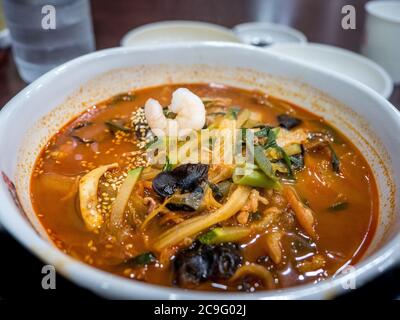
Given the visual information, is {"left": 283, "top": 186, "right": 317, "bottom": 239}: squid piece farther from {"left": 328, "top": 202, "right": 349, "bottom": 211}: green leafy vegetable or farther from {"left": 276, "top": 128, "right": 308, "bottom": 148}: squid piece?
{"left": 276, "top": 128, "right": 308, "bottom": 148}: squid piece

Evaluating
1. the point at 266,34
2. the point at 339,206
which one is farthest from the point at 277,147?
the point at 266,34

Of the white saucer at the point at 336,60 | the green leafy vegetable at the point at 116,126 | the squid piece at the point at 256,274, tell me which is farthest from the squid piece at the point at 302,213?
the white saucer at the point at 336,60

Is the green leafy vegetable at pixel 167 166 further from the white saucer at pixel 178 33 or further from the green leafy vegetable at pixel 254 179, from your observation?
the white saucer at pixel 178 33

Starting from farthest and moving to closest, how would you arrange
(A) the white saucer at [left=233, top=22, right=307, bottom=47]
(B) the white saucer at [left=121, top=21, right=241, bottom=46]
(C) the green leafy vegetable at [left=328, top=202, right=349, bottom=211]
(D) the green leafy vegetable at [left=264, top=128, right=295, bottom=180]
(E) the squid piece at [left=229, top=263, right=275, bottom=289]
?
1. (A) the white saucer at [left=233, top=22, right=307, bottom=47]
2. (B) the white saucer at [left=121, top=21, right=241, bottom=46]
3. (D) the green leafy vegetable at [left=264, top=128, right=295, bottom=180]
4. (C) the green leafy vegetable at [left=328, top=202, right=349, bottom=211]
5. (E) the squid piece at [left=229, top=263, right=275, bottom=289]

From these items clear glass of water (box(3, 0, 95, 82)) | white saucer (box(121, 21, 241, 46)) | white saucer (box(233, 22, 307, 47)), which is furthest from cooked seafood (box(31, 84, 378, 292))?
white saucer (box(233, 22, 307, 47))

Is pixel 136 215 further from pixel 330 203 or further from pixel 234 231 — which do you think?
pixel 330 203
